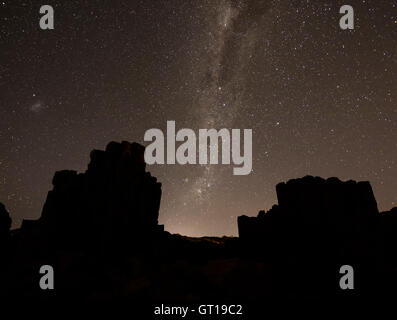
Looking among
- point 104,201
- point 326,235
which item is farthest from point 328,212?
point 104,201

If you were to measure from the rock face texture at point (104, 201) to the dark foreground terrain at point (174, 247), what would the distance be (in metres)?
0.13

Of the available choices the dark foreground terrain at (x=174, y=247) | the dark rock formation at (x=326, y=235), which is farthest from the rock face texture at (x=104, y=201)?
the dark rock formation at (x=326, y=235)

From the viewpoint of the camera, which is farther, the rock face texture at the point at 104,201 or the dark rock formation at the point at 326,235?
the rock face texture at the point at 104,201

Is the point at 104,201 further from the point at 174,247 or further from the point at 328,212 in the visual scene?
the point at 328,212

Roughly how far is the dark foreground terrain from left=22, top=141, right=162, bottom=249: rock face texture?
131 millimetres

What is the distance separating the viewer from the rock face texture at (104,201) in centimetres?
3644

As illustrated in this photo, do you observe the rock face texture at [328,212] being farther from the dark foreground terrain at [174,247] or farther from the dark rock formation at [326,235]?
the dark foreground terrain at [174,247]

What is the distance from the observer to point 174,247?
4166 centimetres

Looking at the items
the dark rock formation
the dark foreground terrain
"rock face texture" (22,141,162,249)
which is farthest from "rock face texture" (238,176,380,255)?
"rock face texture" (22,141,162,249)

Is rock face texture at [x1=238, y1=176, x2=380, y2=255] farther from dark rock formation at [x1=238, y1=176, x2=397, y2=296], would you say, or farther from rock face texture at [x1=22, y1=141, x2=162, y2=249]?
rock face texture at [x1=22, y1=141, x2=162, y2=249]

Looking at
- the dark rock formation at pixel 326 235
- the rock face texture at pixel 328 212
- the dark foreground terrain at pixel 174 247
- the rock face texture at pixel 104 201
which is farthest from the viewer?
the rock face texture at pixel 104 201

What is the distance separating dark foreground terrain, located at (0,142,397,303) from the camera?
1115 inches
